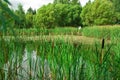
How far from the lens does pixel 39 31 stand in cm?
338

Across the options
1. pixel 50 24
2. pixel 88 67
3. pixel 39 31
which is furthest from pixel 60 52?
pixel 50 24

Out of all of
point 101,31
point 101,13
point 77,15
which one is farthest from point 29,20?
point 77,15

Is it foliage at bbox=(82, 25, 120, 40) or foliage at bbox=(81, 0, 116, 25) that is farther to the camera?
foliage at bbox=(81, 0, 116, 25)

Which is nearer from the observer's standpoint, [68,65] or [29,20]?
[68,65]

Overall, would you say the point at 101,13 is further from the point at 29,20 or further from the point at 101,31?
the point at 101,31

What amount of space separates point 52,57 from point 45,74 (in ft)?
0.98

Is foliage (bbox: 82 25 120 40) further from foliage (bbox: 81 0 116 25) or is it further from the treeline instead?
foliage (bbox: 81 0 116 25)

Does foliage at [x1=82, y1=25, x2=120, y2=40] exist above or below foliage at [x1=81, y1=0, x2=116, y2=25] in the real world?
below

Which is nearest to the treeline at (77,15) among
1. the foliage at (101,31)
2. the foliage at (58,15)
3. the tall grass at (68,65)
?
the foliage at (58,15)

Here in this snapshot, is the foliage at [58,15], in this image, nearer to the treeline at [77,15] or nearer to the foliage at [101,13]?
the treeline at [77,15]

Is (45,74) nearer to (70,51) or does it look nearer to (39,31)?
(70,51)

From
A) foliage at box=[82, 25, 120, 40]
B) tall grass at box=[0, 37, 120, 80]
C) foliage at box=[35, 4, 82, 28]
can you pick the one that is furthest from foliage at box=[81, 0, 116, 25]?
tall grass at box=[0, 37, 120, 80]

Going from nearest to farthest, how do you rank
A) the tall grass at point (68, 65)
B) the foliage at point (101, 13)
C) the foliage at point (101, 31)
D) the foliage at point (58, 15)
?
1. the tall grass at point (68, 65)
2. the foliage at point (101, 31)
3. the foliage at point (101, 13)
4. the foliage at point (58, 15)

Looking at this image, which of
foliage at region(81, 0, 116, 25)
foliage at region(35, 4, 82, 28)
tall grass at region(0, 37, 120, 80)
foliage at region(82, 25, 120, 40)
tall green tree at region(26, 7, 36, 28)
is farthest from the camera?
foliage at region(35, 4, 82, 28)
